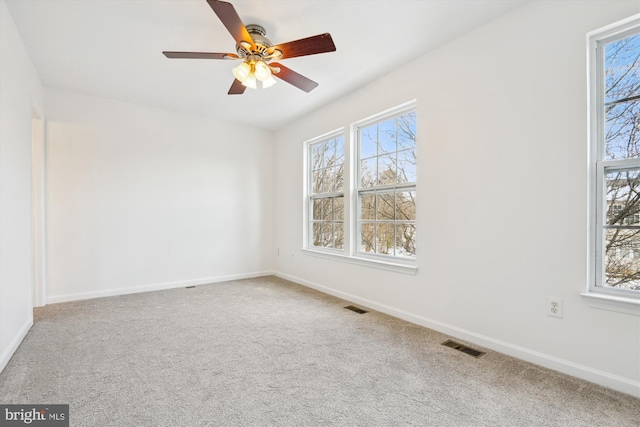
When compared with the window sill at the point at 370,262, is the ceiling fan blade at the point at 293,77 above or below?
above

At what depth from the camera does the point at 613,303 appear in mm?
1827

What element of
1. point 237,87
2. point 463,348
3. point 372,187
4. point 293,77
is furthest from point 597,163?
point 237,87

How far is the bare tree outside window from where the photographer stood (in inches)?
73.5

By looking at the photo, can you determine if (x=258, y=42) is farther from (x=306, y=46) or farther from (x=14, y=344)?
(x=14, y=344)

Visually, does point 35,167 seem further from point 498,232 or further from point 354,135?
point 498,232

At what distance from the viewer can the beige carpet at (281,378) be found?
1611 mm

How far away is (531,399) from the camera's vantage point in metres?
1.75

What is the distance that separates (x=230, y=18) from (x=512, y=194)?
7.62ft

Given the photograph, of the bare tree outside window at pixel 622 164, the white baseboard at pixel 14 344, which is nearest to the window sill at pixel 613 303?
the bare tree outside window at pixel 622 164

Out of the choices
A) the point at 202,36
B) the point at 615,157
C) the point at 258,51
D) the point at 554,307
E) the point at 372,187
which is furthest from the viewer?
the point at 372,187

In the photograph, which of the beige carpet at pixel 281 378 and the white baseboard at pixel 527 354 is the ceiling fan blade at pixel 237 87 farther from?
the white baseboard at pixel 527 354

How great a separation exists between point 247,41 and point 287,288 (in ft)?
10.7

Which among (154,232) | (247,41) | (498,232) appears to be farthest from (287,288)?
(247,41)

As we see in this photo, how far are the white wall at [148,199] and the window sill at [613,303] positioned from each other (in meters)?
4.42
